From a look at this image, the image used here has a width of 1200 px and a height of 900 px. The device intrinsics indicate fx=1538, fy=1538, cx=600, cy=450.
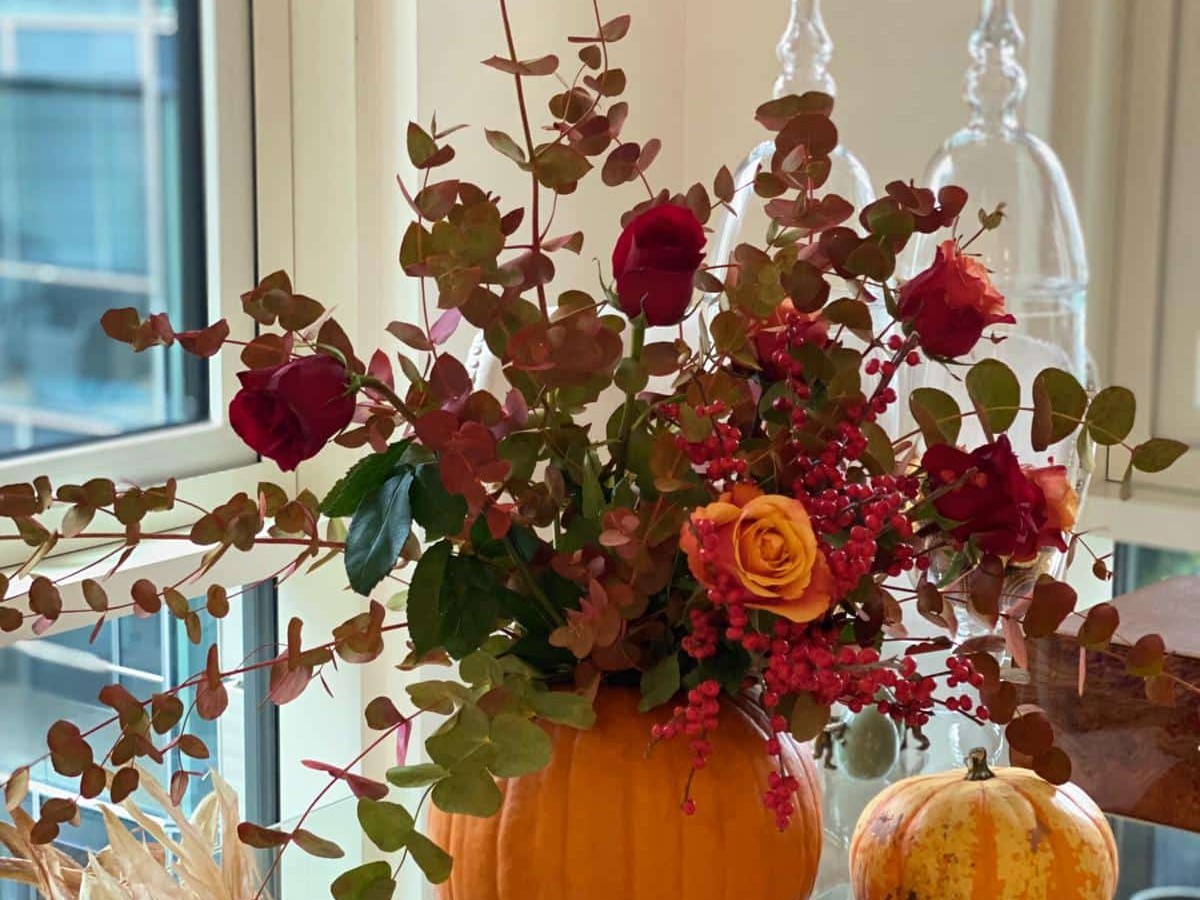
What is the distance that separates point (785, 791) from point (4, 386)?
3.25 ft

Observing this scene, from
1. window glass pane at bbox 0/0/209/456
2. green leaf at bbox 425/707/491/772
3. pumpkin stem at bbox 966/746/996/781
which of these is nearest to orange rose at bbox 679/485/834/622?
green leaf at bbox 425/707/491/772

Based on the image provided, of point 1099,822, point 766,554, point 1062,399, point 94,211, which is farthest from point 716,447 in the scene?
point 94,211

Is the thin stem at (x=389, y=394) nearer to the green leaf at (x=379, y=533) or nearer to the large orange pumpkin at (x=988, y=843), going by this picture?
the green leaf at (x=379, y=533)

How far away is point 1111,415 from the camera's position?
2.16ft

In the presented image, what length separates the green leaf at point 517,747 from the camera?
59cm

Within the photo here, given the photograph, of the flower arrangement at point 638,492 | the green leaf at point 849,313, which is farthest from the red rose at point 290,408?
the green leaf at point 849,313

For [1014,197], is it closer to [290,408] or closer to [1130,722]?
[1130,722]

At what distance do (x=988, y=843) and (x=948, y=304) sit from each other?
0.85 feet

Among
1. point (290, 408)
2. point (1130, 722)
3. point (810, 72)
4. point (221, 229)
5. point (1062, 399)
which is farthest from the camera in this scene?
point (221, 229)

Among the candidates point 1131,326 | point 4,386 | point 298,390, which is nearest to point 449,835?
point 298,390

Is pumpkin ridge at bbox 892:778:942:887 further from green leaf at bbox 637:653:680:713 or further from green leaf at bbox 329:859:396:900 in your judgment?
green leaf at bbox 329:859:396:900

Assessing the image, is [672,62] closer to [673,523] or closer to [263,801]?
[263,801]

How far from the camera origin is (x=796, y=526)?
0.58 meters

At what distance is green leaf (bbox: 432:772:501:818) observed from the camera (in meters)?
0.58
